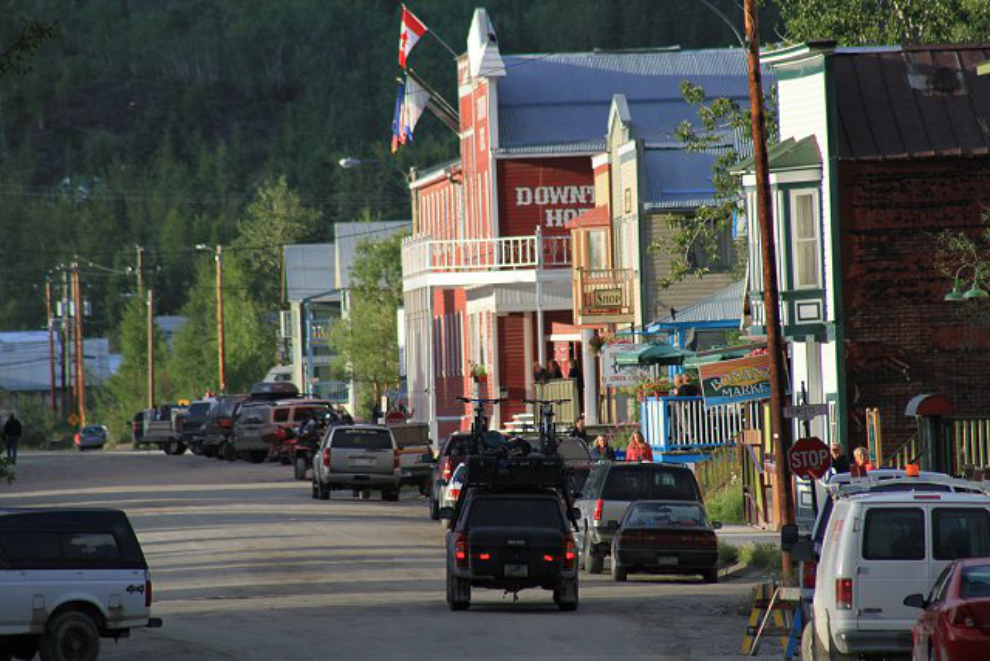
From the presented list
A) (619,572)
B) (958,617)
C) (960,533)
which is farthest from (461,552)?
(958,617)

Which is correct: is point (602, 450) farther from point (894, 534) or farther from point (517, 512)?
point (894, 534)

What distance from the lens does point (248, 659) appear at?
788 inches

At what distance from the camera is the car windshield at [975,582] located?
1477 centimetres

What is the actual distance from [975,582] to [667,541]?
46.8 feet

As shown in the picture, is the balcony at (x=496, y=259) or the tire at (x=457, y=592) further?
the balcony at (x=496, y=259)

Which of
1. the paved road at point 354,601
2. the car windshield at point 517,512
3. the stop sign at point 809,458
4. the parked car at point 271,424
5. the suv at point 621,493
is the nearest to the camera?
the paved road at point 354,601

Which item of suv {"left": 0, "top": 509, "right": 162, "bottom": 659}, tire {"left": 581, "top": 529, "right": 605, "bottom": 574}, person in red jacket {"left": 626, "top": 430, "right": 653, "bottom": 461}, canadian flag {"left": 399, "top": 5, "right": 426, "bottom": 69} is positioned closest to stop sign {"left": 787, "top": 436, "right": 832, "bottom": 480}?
tire {"left": 581, "top": 529, "right": 605, "bottom": 574}

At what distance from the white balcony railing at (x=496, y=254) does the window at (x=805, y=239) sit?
74.9 ft

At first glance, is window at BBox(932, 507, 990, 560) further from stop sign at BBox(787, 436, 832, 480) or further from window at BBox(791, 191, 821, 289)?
window at BBox(791, 191, 821, 289)

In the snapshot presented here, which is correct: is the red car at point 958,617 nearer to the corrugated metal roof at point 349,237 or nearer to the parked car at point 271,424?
the parked car at point 271,424

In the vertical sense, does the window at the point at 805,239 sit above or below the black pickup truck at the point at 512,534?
above

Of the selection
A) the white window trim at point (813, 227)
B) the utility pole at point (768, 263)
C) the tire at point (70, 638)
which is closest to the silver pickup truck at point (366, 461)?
the white window trim at point (813, 227)

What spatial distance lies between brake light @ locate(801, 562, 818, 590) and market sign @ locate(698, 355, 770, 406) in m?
16.1

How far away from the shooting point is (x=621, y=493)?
103ft
